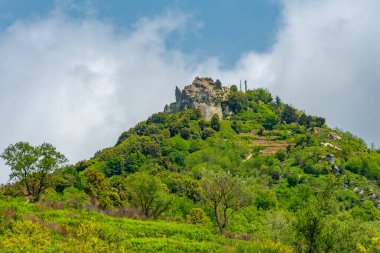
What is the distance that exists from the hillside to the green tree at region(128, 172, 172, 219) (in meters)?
0.15

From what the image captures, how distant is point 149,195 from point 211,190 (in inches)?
422

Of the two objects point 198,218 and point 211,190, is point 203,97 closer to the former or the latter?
point 198,218

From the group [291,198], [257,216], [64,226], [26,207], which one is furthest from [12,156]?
[291,198]

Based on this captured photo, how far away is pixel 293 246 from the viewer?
129 ft

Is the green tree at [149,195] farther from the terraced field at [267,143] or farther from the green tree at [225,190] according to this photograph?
the terraced field at [267,143]

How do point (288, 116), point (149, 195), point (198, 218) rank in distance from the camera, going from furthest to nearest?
point (288, 116) → point (198, 218) → point (149, 195)

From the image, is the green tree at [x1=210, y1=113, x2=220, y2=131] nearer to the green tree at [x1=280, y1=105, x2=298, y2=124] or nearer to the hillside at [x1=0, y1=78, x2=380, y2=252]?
the hillside at [x1=0, y1=78, x2=380, y2=252]

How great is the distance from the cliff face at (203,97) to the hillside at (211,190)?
44 centimetres

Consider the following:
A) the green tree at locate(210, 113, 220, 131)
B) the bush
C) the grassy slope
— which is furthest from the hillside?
the green tree at locate(210, 113, 220, 131)

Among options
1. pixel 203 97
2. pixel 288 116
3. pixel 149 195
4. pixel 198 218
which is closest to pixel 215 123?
pixel 203 97

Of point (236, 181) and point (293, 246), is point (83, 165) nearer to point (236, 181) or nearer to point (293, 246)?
point (236, 181)

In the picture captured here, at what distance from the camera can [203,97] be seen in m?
174

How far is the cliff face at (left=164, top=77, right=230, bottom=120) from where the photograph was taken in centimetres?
17175

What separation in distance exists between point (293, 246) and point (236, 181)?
17.1 meters
